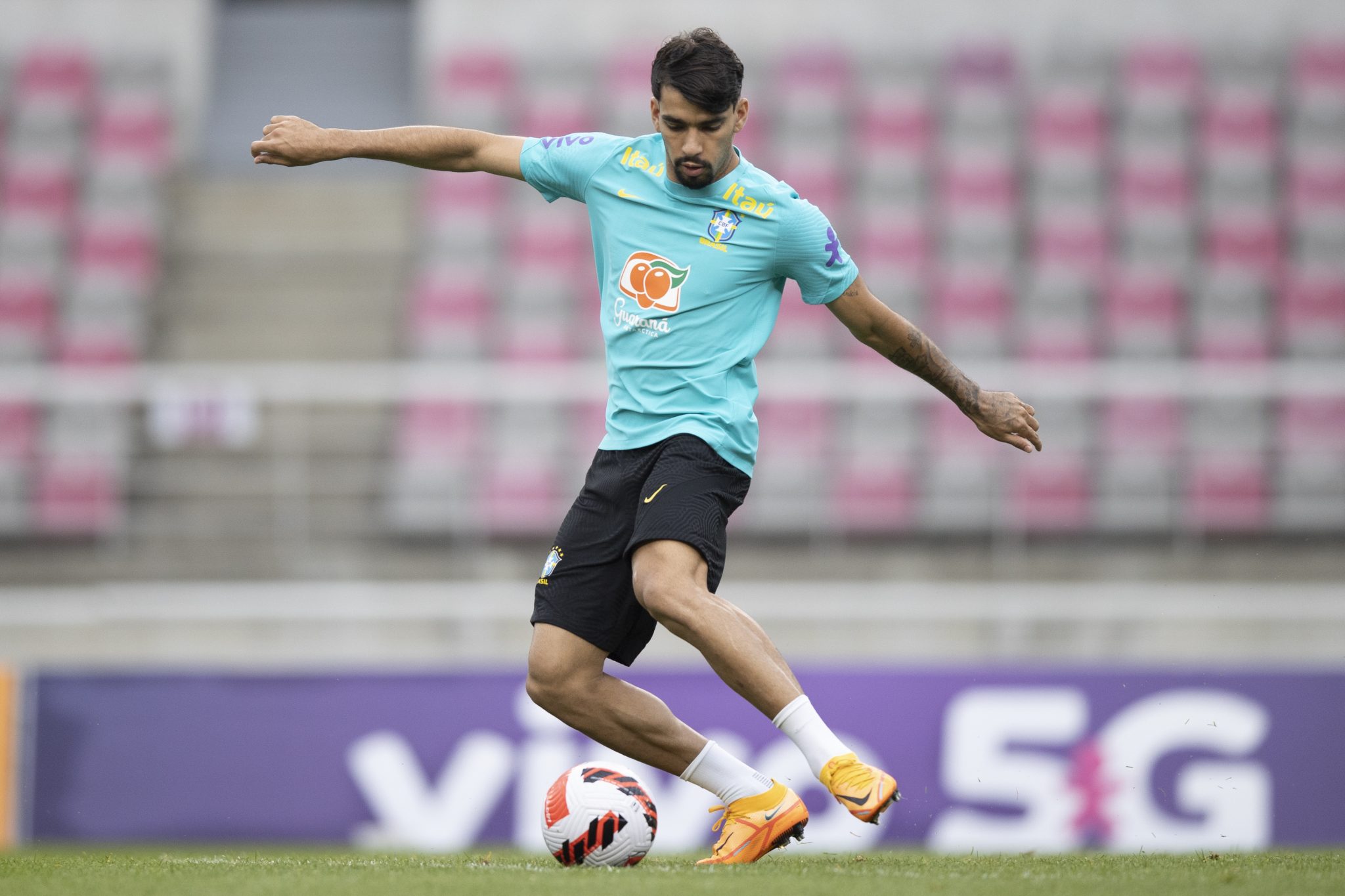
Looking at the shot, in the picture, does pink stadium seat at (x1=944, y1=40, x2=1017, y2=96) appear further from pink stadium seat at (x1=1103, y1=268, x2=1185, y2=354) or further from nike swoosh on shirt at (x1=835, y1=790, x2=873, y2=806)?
nike swoosh on shirt at (x1=835, y1=790, x2=873, y2=806)

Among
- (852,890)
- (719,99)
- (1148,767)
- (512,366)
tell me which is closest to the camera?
(852,890)

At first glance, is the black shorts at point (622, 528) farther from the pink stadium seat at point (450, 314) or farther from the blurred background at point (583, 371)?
the pink stadium seat at point (450, 314)

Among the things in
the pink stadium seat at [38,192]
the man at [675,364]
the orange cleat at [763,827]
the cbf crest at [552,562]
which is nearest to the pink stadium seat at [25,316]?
the pink stadium seat at [38,192]

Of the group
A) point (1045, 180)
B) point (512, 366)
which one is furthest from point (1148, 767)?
point (1045, 180)

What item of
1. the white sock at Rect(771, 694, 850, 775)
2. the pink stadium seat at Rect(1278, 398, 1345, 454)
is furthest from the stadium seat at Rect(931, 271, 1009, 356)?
the white sock at Rect(771, 694, 850, 775)

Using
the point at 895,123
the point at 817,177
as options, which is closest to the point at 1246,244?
the point at 895,123

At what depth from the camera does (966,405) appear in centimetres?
456

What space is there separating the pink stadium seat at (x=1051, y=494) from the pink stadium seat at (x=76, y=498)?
209 inches

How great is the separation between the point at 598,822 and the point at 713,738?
3.17m

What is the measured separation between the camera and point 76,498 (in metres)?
9.85

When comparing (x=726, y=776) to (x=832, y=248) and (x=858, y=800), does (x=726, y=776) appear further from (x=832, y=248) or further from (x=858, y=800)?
(x=832, y=248)

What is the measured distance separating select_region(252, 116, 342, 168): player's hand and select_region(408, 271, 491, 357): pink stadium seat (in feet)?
24.0

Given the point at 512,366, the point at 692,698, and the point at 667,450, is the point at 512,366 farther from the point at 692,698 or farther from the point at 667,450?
the point at 667,450

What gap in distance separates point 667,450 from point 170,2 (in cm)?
1245
